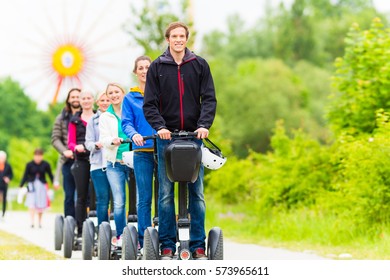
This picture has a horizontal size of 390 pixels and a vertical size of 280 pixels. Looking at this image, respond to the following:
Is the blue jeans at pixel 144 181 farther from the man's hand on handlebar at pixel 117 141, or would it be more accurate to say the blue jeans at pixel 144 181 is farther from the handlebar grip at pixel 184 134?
the handlebar grip at pixel 184 134

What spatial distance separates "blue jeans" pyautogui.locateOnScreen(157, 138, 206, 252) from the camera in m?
8.52

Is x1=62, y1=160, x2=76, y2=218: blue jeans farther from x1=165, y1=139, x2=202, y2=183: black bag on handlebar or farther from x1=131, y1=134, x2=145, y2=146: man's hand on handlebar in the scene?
x1=165, y1=139, x2=202, y2=183: black bag on handlebar

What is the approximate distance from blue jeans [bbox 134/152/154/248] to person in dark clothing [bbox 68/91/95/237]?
8.87 feet

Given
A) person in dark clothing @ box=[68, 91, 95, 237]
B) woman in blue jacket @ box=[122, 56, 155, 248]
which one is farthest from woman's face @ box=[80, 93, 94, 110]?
woman in blue jacket @ box=[122, 56, 155, 248]

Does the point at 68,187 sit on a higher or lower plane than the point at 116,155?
higher

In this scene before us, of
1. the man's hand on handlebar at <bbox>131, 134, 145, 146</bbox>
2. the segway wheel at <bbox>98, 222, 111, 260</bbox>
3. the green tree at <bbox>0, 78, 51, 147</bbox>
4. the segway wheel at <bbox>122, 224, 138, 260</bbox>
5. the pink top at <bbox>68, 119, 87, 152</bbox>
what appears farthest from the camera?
the green tree at <bbox>0, 78, 51, 147</bbox>

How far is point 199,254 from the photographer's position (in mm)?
8508

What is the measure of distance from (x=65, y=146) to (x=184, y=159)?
5.90 meters

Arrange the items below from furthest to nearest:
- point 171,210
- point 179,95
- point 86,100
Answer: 1. point 86,100
2. point 171,210
3. point 179,95

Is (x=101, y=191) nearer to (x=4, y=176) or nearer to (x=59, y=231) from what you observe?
(x=59, y=231)

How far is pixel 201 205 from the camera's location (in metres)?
8.60

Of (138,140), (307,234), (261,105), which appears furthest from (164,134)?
(261,105)

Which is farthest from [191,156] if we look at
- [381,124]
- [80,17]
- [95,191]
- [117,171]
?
[80,17]

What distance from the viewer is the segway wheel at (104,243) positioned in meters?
10.5
